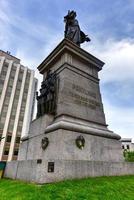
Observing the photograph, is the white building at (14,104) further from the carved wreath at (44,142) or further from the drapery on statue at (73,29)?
the carved wreath at (44,142)

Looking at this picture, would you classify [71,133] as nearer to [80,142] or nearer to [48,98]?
[80,142]

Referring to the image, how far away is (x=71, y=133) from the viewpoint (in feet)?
22.3

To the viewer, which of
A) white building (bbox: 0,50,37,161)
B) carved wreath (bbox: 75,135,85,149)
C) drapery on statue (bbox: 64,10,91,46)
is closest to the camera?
carved wreath (bbox: 75,135,85,149)

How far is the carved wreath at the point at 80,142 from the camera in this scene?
6751mm

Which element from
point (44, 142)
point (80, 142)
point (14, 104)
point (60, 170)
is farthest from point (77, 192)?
point (14, 104)

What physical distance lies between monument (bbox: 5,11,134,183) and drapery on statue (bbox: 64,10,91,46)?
0.37 ft

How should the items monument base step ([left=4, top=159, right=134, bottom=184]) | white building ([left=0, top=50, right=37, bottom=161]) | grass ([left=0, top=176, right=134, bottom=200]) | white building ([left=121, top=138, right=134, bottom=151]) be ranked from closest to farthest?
grass ([left=0, top=176, right=134, bottom=200]) → monument base step ([left=4, top=159, right=134, bottom=184]) → white building ([left=0, top=50, right=37, bottom=161]) → white building ([left=121, top=138, right=134, bottom=151])

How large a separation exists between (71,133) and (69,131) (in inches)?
4.8

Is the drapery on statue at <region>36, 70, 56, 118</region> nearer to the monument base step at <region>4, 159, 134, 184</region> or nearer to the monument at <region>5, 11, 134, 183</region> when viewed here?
the monument at <region>5, 11, 134, 183</region>

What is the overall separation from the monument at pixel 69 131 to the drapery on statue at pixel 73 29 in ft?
0.37

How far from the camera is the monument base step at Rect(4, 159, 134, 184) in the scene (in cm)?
518

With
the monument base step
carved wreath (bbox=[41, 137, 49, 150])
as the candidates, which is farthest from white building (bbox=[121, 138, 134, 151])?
carved wreath (bbox=[41, 137, 49, 150])

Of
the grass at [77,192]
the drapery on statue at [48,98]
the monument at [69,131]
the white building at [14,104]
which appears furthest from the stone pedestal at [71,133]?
the white building at [14,104]

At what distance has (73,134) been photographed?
685cm
